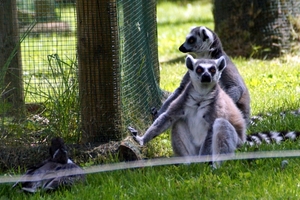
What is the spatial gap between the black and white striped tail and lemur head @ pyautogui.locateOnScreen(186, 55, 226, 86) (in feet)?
1.95

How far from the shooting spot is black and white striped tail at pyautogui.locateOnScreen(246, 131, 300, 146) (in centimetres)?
517

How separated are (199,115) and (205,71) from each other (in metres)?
0.34

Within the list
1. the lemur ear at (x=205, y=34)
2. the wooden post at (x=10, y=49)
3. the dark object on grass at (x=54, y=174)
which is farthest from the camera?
the lemur ear at (x=205, y=34)

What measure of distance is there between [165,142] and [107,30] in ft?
3.76

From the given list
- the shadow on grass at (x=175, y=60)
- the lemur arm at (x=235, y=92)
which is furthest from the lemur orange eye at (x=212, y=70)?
the shadow on grass at (x=175, y=60)

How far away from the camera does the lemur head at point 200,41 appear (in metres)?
6.34

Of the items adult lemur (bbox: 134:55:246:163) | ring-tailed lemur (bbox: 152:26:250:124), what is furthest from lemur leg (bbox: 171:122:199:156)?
ring-tailed lemur (bbox: 152:26:250:124)

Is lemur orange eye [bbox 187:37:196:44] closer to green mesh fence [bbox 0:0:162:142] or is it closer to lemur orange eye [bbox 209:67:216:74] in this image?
green mesh fence [bbox 0:0:162:142]

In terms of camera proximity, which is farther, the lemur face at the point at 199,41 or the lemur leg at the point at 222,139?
the lemur face at the point at 199,41

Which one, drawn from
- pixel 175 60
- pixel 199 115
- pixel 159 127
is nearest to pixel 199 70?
pixel 199 115

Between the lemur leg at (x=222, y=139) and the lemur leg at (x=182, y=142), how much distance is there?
31 cm

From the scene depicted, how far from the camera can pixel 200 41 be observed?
21.0 feet

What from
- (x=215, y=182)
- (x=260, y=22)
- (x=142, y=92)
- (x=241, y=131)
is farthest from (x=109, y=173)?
(x=260, y=22)

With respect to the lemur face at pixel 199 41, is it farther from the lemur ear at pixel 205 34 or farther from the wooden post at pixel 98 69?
the wooden post at pixel 98 69
